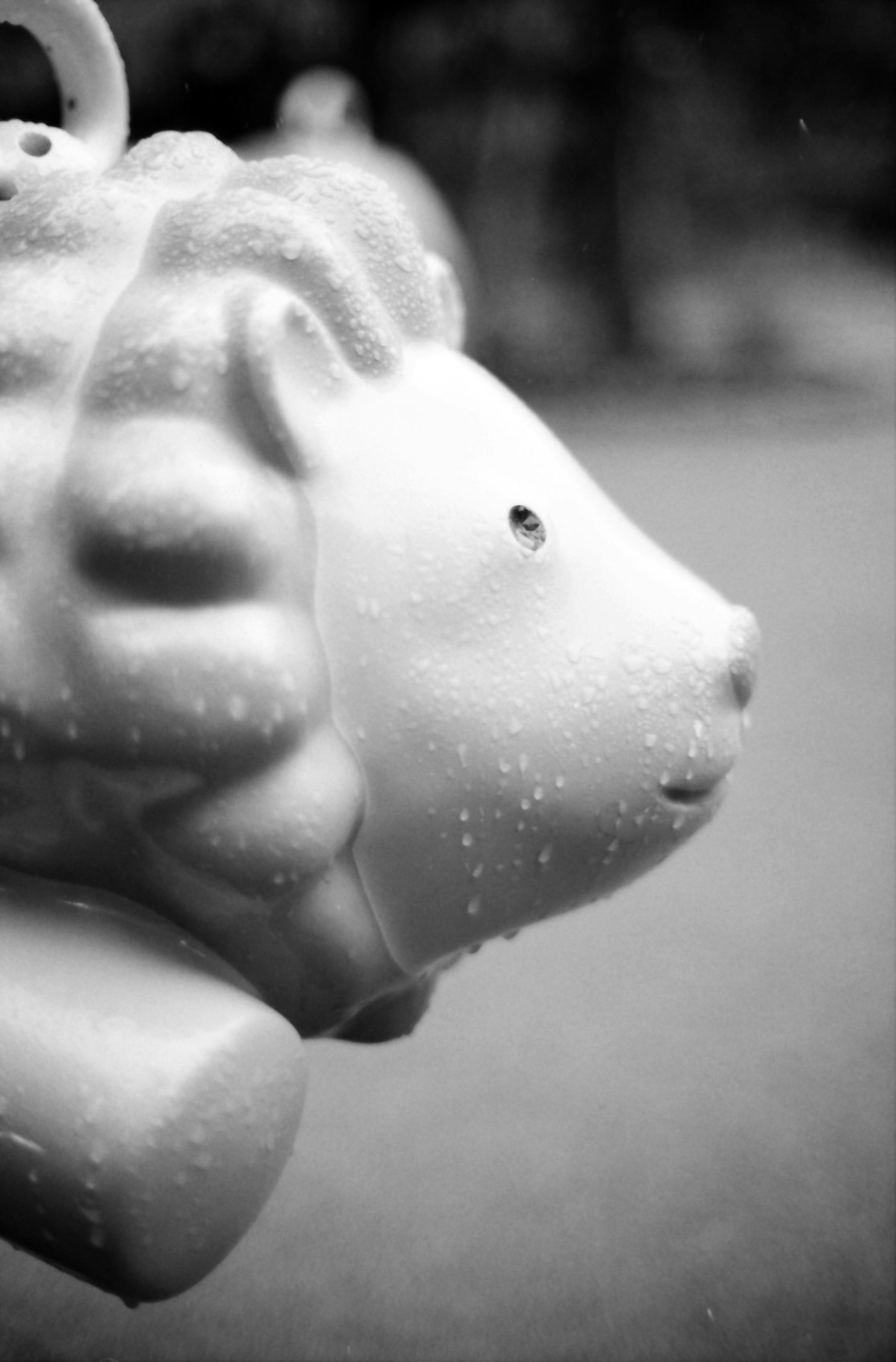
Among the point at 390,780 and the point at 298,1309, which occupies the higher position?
the point at 390,780

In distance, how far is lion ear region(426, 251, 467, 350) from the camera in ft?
2.78

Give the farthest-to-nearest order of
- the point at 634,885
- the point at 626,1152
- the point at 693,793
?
the point at 634,885
the point at 626,1152
the point at 693,793

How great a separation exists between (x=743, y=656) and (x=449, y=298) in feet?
0.97

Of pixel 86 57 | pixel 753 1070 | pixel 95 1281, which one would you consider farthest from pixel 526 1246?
pixel 86 57

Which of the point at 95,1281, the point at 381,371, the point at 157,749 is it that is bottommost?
the point at 95,1281

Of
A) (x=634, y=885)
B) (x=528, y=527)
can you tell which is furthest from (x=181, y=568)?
(x=634, y=885)

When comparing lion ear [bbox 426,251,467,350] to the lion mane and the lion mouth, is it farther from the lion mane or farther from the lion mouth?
the lion mouth

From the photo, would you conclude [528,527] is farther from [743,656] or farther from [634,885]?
[634,885]

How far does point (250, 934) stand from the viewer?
684mm

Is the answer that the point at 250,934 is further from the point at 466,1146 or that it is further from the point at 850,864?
the point at 850,864

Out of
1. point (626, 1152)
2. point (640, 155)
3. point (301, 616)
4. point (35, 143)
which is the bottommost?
point (640, 155)

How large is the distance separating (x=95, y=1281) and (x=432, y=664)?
328mm

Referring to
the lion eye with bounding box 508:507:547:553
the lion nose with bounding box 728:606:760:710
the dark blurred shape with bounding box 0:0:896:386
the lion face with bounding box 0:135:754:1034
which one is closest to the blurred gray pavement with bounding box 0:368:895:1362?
the lion face with bounding box 0:135:754:1034

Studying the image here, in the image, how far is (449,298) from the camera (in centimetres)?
87
